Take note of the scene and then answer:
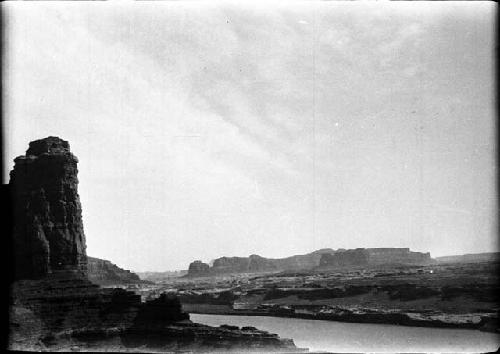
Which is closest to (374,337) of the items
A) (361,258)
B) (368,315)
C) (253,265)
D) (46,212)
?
(368,315)

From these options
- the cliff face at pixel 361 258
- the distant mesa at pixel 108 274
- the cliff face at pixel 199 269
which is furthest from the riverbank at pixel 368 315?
the cliff face at pixel 361 258

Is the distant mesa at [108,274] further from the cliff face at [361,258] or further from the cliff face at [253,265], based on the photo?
the cliff face at [361,258]

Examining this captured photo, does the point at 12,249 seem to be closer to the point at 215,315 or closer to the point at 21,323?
the point at 21,323

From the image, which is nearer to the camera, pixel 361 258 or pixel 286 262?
pixel 286 262

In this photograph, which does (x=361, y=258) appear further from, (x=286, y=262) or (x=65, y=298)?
(x=65, y=298)

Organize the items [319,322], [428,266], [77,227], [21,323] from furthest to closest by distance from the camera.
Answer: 1. [428,266]
2. [319,322]
3. [77,227]
4. [21,323]

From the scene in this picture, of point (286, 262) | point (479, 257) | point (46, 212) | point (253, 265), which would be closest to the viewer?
point (46, 212)

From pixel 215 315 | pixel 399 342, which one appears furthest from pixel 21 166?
pixel 399 342
